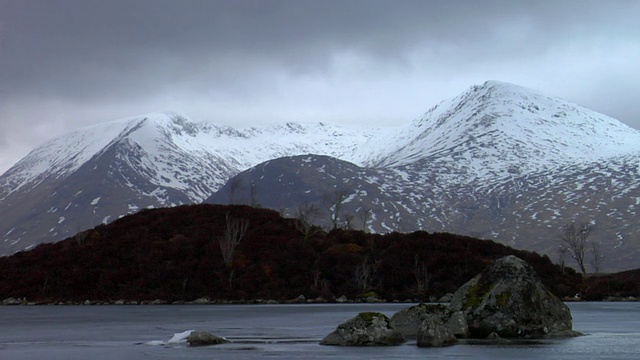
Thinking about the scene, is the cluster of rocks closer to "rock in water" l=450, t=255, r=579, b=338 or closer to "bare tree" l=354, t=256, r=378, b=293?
"rock in water" l=450, t=255, r=579, b=338

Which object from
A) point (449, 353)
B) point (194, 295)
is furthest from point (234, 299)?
point (449, 353)

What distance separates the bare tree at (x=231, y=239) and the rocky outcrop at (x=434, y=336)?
106 m

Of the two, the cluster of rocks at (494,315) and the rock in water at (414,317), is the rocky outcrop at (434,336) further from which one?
the rock in water at (414,317)

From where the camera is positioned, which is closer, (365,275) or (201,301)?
(201,301)

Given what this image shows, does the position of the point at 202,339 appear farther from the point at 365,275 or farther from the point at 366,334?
the point at 365,275

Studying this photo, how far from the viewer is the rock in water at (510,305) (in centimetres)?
4764

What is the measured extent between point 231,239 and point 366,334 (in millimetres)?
112655

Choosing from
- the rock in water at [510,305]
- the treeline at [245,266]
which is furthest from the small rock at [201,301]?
the rock in water at [510,305]

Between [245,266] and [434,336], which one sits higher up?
[245,266]

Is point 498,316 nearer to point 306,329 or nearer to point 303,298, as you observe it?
point 306,329

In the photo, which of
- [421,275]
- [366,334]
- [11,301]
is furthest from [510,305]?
[11,301]

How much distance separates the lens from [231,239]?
15612 centimetres

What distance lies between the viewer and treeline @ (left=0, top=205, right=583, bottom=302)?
489 feet

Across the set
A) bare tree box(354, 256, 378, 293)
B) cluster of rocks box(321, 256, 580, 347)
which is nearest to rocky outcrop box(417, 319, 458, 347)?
cluster of rocks box(321, 256, 580, 347)
